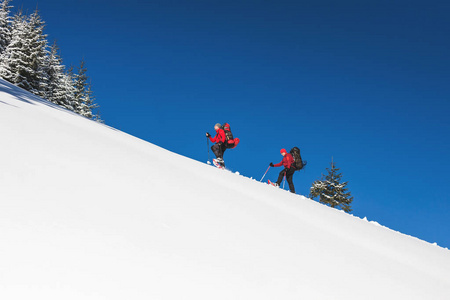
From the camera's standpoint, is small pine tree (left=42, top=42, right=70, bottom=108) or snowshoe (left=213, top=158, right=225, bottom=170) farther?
small pine tree (left=42, top=42, right=70, bottom=108)

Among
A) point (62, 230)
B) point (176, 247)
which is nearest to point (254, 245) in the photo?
point (176, 247)

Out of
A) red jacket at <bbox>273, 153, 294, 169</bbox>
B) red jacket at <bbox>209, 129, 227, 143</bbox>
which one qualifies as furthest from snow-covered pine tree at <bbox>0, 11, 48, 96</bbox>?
red jacket at <bbox>273, 153, 294, 169</bbox>

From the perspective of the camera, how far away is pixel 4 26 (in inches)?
1174

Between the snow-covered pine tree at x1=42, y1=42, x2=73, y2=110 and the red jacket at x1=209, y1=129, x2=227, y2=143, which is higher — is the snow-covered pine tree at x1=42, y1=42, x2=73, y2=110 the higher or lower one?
the higher one

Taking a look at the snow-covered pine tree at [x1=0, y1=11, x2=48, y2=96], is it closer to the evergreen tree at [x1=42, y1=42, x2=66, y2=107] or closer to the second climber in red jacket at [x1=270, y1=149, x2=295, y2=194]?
the evergreen tree at [x1=42, y1=42, x2=66, y2=107]

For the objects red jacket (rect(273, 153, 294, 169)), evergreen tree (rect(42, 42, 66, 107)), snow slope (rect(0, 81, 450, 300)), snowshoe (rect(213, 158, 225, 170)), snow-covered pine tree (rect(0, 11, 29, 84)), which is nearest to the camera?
snow slope (rect(0, 81, 450, 300))

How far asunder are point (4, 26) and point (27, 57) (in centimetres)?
571

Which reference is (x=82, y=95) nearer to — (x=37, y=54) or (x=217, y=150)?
(x=37, y=54)

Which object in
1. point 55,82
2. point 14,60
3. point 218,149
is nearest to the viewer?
point 218,149

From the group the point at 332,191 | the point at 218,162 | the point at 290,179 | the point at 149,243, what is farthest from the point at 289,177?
the point at 332,191

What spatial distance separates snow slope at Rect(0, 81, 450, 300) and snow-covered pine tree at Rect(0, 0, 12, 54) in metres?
32.9

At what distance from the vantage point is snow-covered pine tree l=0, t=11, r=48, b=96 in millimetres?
26922

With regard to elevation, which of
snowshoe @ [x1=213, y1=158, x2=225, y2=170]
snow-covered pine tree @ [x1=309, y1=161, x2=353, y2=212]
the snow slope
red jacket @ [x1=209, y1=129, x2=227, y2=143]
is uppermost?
snow-covered pine tree @ [x1=309, y1=161, x2=353, y2=212]

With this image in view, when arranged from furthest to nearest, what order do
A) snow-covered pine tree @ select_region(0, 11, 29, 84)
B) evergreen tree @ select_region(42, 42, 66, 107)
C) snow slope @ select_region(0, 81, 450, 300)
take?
1. evergreen tree @ select_region(42, 42, 66, 107)
2. snow-covered pine tree @ select_region(0, 11, 29, 84)
3. snow slope @ select_region(0, 81, 450, 300)
